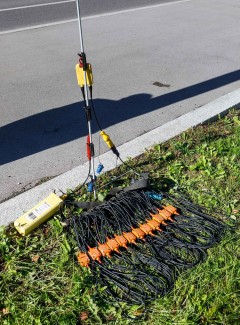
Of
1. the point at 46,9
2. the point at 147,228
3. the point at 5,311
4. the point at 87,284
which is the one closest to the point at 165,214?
the point at 147,228

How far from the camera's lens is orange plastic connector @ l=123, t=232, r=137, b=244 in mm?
3018

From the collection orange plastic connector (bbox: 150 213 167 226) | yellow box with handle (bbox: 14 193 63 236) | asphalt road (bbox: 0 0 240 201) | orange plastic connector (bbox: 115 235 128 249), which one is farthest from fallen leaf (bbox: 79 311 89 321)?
asphalt road (bbox: 0 0 240 201)

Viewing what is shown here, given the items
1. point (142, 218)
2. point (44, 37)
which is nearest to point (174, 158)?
point (142, 218)

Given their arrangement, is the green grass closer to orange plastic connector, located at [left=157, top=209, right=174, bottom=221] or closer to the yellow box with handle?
the yellow box with handle

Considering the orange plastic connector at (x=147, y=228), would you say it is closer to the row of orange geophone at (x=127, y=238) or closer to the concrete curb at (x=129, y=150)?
the row of orange geophone at (x=127, y=238)

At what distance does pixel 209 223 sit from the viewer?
320 cm

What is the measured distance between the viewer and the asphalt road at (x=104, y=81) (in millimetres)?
4383

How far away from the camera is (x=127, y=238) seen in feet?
9.95

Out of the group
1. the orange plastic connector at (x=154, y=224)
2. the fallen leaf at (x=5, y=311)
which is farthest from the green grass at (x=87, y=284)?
the orange plastic connector at (x=154, y=224)

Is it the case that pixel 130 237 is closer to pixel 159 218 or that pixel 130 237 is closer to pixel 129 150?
pixel 159 218

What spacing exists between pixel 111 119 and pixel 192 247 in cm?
251

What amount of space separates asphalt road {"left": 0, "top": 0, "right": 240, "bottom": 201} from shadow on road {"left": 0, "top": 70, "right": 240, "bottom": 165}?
0.01 meters

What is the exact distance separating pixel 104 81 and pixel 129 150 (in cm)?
235

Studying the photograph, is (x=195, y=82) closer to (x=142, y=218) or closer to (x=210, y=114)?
(x=210, y=114)
